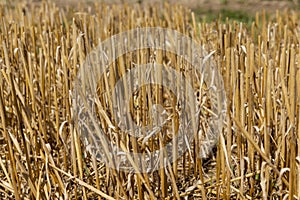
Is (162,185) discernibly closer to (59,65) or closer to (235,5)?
(59,65)

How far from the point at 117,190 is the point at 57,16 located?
1.76m

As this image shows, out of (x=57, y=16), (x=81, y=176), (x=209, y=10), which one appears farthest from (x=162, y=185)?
(x=209, y=10)

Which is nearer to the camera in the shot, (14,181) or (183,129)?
(14,181)

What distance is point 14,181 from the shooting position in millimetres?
1196

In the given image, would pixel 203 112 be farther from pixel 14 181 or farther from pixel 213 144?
pixel 14 181

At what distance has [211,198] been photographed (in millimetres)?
1352

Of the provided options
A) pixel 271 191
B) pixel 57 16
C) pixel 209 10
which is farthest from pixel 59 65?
pixel 209 10

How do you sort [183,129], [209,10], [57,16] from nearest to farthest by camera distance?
1. [183,129]
2. [57,16]
3. [209,10]

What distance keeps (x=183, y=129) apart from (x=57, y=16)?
1.66 m

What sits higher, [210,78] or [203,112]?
[210,78]

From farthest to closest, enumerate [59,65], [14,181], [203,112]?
[59,65], [203,112], [14,181]

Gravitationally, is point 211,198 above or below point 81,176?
below

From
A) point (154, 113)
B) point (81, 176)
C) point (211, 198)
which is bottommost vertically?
point (211, 198)

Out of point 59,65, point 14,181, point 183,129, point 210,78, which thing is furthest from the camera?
point 59,65
